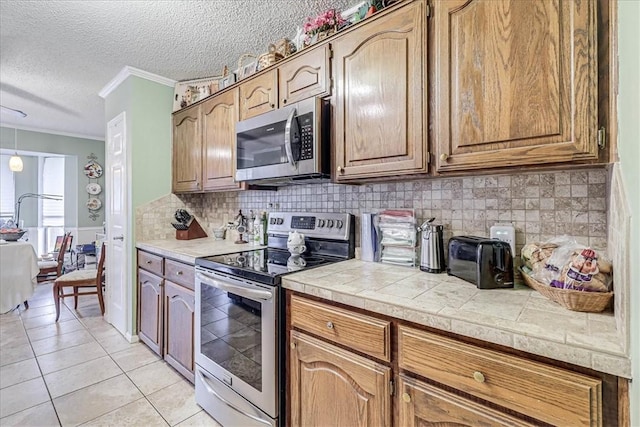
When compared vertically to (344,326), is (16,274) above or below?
below

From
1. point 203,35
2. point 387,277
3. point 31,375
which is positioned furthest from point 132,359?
point 203,35

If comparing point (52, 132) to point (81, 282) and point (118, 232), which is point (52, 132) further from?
point (118, 232)

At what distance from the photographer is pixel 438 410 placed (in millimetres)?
901

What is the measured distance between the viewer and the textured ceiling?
5.89 feet

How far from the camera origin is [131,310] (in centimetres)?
263

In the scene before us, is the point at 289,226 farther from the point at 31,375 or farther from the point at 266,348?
the point at 31,375

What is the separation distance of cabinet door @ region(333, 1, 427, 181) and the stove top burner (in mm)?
536

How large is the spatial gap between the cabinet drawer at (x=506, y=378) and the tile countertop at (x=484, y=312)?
43mm

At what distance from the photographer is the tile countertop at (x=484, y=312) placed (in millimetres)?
697

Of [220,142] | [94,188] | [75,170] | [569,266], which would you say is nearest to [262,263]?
[220,142]

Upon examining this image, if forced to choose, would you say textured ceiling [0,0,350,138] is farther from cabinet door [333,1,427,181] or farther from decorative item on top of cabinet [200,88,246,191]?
cabinet door [333,1,427,181]

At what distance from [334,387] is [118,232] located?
2619 millimetres

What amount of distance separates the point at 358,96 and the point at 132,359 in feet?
8.40

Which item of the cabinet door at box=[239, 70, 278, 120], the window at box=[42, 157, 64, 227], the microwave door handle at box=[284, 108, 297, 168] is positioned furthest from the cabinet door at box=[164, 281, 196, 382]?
the window at box=[42, 157, 64, 227]
